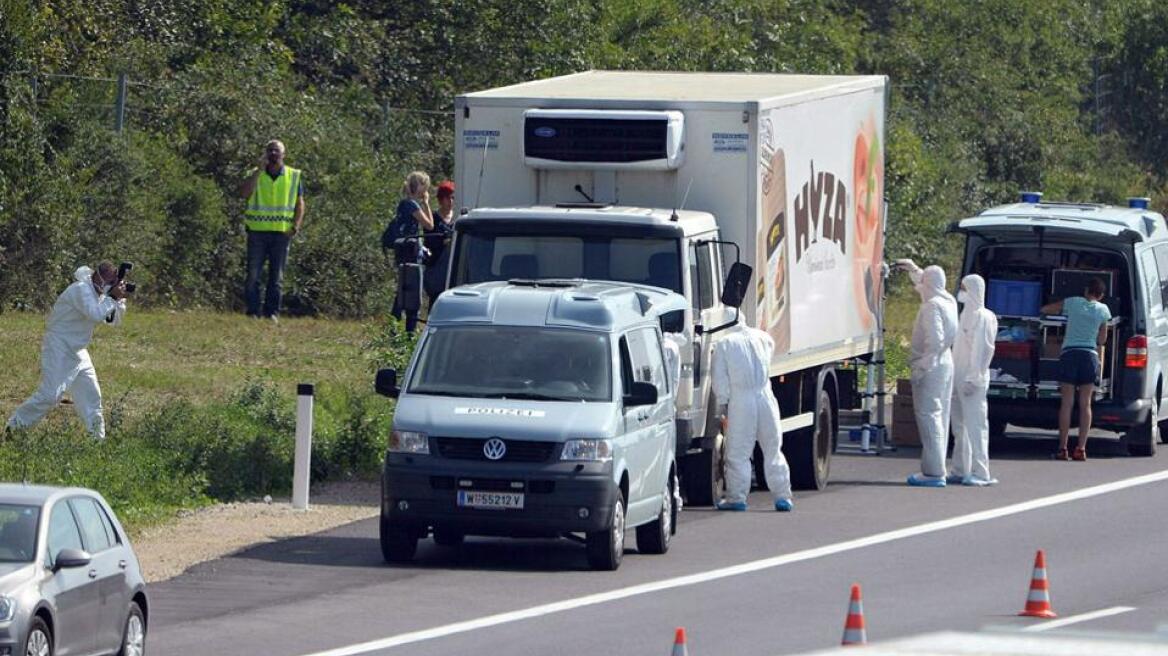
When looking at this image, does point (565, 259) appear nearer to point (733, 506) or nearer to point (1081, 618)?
point (733, 506)

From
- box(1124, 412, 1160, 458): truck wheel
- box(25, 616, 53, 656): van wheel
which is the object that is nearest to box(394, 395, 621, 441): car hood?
box(25, 616, 53, 656): van wheel

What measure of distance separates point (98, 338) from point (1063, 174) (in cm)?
2932

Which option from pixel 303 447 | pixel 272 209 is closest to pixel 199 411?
pixel 303 447

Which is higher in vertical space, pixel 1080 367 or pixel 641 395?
pixel 1080 367

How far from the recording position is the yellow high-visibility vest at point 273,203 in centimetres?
2744

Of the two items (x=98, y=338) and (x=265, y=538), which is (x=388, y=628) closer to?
(x=265, y=538)

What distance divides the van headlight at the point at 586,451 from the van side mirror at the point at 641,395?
608 mm

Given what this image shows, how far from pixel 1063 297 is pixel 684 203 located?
261 inches

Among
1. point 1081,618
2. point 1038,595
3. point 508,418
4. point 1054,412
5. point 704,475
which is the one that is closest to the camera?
point 1038,595

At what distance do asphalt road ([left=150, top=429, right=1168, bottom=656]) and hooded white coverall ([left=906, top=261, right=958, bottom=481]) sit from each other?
0.80 metres

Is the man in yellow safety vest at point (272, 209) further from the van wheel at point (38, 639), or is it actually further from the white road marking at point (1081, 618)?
the van wheel at point (38, 639)

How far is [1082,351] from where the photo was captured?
2270 cm

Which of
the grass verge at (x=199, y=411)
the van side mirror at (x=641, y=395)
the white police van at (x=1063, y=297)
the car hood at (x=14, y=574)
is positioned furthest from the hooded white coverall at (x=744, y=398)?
the car hood at (x=14, y=574)

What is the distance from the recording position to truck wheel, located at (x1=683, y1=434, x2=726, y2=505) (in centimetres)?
1927
